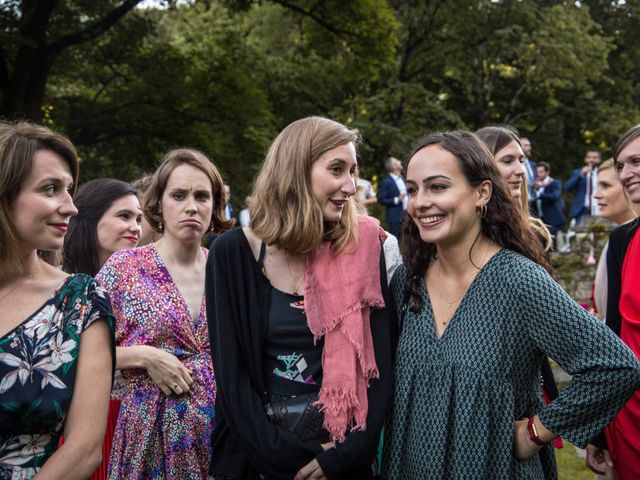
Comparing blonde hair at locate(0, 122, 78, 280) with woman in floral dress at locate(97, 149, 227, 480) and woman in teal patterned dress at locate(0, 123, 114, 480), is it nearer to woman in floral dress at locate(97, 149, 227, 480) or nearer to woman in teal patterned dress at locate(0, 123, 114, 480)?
woman in teal patterned dress at locate(0, 123, 114, 480)

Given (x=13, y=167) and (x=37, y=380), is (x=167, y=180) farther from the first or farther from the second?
(x=37, y=380)

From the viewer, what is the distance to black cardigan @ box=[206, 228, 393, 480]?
8.48 ft

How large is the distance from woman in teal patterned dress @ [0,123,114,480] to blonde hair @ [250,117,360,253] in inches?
29.5

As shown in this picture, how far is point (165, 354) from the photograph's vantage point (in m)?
3.21

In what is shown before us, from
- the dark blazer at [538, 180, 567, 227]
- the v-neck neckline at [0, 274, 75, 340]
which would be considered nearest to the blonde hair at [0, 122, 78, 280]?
the v-neck neckline at [0, 274, 75, 340]

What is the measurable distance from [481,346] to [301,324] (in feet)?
2.31

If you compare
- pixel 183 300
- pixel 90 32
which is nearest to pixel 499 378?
pixel 183 300

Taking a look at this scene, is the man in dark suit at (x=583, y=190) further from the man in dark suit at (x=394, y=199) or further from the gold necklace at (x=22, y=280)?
the gold necklace at (x=22, y=280)

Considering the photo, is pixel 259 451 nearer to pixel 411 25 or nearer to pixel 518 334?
pixel 518 334

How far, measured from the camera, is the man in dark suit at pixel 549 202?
12.8 meters

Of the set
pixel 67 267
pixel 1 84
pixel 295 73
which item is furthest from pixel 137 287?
pixel 295 73

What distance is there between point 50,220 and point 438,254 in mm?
1497

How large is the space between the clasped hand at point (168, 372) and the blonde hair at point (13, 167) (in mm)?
953

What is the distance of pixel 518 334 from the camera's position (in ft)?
8.41
